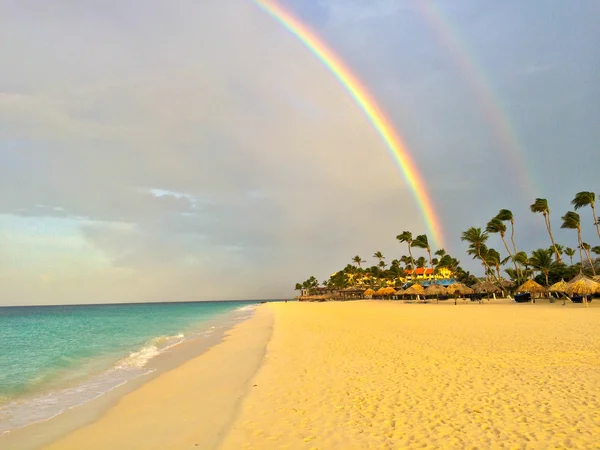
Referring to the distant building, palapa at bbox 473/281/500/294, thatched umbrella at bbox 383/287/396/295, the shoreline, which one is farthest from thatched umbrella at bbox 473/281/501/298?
the shoreline

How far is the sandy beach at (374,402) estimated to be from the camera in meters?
6.05

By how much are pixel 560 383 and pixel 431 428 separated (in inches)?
178

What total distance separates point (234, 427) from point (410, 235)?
9497 cm

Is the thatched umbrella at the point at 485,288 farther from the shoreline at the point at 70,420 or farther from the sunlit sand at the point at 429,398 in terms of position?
the shoreline at the point at 70,420

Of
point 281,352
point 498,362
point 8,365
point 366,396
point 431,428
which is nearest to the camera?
point 431,428

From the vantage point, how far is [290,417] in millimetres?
7281

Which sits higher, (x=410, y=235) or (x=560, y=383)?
(x=410, y=235)

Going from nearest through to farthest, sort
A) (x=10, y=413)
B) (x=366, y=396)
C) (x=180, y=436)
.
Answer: (x=180, y=436), (x=366, y=396), (x=10, y=413)

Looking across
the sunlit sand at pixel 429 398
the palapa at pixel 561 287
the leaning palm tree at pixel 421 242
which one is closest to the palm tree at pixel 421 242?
the leaning palm tree at pixel 421 242

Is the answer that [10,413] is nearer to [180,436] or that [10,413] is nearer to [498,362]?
[180,436]

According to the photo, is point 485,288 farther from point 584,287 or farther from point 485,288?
point 584,287

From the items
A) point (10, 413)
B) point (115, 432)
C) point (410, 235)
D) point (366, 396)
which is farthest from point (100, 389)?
point (410, 235)

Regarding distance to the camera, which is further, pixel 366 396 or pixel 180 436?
pixel 366 396

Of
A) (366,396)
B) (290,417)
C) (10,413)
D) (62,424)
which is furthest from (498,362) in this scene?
(10,413)
